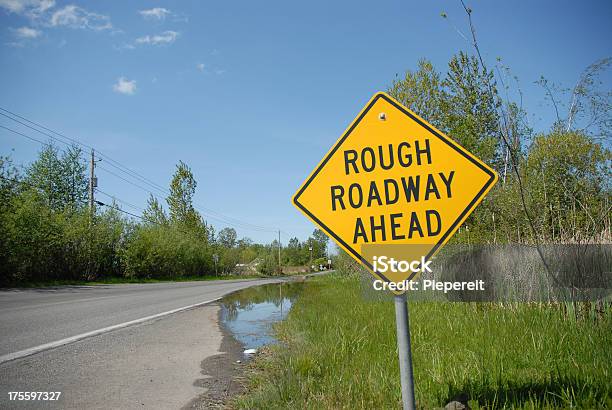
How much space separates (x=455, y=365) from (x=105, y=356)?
4250 millimetres

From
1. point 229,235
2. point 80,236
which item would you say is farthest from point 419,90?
point 229,235

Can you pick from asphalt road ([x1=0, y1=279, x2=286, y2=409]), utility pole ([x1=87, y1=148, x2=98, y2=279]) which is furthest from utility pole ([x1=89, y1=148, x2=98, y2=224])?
asphalt road ([x1=0, y1=279, x2=286, y2=409])

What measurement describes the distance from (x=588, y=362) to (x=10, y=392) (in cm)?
519

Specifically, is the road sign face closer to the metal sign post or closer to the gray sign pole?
the metal sign post

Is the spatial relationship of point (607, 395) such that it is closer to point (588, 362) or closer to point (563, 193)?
point (588, 362)

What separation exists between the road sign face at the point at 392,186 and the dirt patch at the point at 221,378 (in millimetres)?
2051

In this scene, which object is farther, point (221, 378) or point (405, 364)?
point (221, 378)

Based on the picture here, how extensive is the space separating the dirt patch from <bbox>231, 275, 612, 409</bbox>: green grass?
20 cm

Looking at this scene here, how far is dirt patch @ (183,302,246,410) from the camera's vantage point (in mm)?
3391

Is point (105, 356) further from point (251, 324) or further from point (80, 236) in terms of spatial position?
point (80, 236)

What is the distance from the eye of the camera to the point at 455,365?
335 centimetres

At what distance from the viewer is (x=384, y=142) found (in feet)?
7.93

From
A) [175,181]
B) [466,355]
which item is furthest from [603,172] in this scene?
[175,181]

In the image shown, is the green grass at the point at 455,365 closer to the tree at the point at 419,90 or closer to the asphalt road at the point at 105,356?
the asphalt road at the point at 105,356
